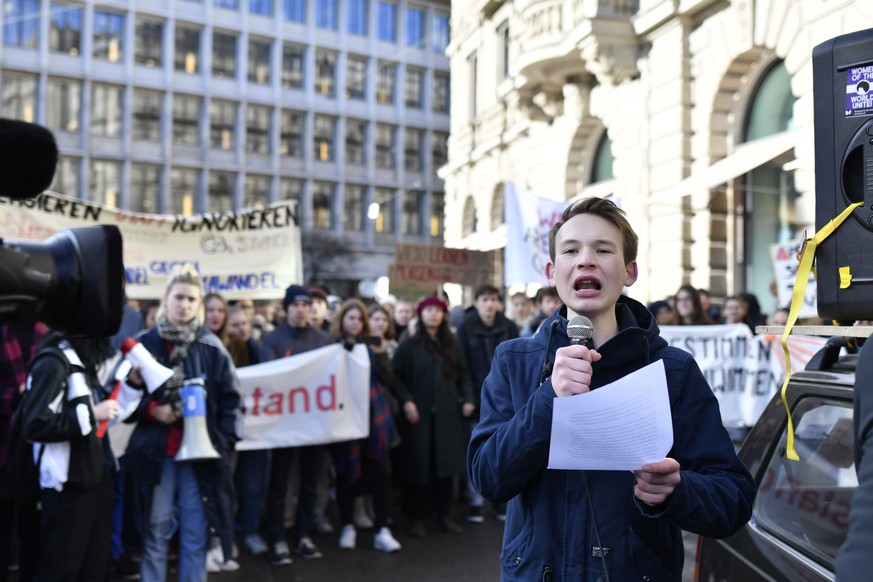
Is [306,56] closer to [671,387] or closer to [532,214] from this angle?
[532,214]

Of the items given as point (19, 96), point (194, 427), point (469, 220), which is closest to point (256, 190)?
point (19, 96)

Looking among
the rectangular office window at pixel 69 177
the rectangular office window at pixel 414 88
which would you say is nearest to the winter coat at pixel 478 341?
the rectangular office window at pixel 69 177

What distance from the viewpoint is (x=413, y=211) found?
151ft

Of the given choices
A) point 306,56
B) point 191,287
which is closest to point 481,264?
point 191,287

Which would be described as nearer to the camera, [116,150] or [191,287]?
[191,287]

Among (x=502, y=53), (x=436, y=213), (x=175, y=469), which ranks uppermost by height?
(x=502, y=53)

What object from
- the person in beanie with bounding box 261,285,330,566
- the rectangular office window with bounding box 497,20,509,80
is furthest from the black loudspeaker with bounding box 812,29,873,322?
the rectangular office window with bounding box 497,20,509,80

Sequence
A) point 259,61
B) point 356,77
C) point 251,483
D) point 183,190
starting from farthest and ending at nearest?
point 356,77 → point 259,61 → point 183,190 → point 251,483

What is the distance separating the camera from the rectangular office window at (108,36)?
38781 mm

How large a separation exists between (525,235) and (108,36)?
36.0 metres

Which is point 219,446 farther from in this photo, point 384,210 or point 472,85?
point 384,210

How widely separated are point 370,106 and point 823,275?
146 feet

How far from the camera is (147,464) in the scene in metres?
4.35

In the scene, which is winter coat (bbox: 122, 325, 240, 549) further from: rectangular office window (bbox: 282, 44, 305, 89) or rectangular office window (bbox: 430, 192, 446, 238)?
rectangular office window (bbox: 430, 192, 446, 238)
